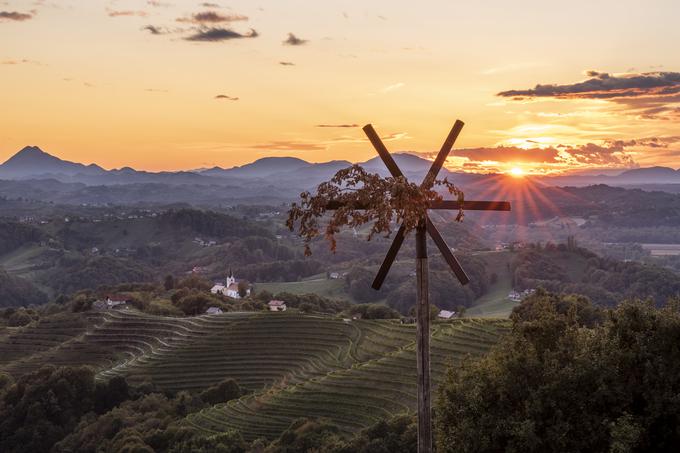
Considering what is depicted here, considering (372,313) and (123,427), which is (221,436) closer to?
(123,427)

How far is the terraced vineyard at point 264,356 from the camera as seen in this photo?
6506 centimetres

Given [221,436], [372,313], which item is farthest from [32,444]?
[372,313]

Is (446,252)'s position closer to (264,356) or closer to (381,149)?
(381,149)

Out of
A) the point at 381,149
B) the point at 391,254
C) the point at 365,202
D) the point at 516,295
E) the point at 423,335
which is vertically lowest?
the point at 516,295

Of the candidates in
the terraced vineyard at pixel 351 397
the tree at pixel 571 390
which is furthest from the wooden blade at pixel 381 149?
the terraced vineyard at pixel 351 397

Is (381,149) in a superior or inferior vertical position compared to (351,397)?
superior

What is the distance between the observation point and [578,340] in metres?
17.2

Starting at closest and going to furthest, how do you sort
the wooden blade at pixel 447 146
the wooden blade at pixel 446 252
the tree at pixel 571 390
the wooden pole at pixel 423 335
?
the wooden blade at pixel 446 252 → the wooden pole at pixel 423 335 → the wooden blade at pixel 447 146 → the tree at pixel 571 390

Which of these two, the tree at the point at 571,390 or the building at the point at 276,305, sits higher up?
the tree at the point at 571,390

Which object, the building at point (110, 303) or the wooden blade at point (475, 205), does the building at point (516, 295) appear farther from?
the wooden blade at point (475, 205)

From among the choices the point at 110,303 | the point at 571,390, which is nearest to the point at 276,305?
the point at 110,303

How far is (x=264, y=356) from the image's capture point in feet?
315

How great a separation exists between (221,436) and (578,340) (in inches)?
1568

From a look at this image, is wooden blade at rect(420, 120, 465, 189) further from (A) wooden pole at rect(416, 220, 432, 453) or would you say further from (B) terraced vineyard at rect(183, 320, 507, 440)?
(B) terraced vineyard at rect(183, 320, 507, 440)
